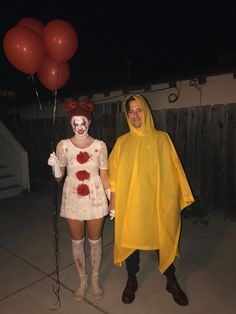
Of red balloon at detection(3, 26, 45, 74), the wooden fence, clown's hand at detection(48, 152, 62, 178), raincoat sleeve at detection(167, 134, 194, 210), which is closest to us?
clown's hand at detection(48, 152, 62, 178)

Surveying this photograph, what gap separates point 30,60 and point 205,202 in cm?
422

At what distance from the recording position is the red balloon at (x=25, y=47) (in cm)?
310

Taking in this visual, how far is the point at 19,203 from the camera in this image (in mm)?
6723

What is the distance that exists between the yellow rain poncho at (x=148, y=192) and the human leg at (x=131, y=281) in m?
0.20

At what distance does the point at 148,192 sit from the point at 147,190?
2cm

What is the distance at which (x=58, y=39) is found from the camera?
3.11 metres

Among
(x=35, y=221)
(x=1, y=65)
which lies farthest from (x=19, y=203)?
(x=1, y=65)

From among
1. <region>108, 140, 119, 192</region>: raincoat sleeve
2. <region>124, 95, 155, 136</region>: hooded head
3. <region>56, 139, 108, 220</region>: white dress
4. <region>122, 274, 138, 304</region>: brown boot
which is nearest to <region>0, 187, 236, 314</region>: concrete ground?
<region>122, 274, 138, 304</region>: brown boot

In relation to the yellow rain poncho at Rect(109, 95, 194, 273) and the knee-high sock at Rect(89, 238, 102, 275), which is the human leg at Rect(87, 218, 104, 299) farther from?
the yellow rain poncho at Rect(109, 95, 194, 273)

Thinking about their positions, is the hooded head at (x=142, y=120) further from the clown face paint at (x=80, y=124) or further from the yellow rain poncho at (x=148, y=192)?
the clown face paint at (x=80, y=124)

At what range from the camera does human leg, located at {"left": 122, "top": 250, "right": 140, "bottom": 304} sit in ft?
9.56

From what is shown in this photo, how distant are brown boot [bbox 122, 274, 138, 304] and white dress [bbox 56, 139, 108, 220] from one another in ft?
2.79

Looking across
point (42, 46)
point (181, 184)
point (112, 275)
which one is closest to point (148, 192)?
point (181, 184)

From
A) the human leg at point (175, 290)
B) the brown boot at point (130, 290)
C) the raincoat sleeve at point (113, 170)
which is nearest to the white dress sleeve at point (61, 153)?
the raincoat sleeve at point (113, 170)
